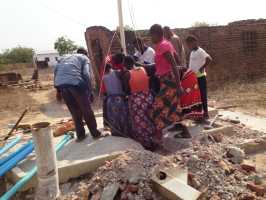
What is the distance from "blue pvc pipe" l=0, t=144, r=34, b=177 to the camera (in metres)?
4.41

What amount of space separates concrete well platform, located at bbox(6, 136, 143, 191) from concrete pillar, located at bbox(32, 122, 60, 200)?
2.71 feet

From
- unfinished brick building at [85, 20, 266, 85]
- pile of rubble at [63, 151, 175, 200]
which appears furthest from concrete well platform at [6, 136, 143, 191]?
unfinished brick building at [85, 20, 266, 85]

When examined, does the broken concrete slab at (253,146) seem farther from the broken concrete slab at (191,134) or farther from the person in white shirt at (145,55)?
the person in white shirt at (145,55)

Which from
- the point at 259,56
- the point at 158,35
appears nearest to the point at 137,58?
the point at 158,35

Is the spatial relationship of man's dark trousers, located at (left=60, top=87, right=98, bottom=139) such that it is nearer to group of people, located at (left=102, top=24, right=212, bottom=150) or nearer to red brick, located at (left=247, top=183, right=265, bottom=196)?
group of people, located at (left=102, top=24, right=212, bottom=150)

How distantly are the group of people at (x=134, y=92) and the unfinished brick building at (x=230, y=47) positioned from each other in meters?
6.93

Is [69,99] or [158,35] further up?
[158,35]

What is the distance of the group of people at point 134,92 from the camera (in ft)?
15.9

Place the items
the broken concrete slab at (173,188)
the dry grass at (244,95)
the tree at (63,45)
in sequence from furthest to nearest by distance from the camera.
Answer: the tree at (63,45)
the dry grass at (244,95)
the broken concrete slab at (173,188)

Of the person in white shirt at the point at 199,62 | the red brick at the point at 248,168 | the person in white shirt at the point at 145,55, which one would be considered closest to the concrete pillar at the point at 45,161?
the red brick at the point at 248,168

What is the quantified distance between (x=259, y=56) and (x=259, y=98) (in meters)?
4.33

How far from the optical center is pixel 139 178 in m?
3.56

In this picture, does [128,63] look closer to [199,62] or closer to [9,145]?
[199,62]

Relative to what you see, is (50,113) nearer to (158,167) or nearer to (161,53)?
(161,53)
